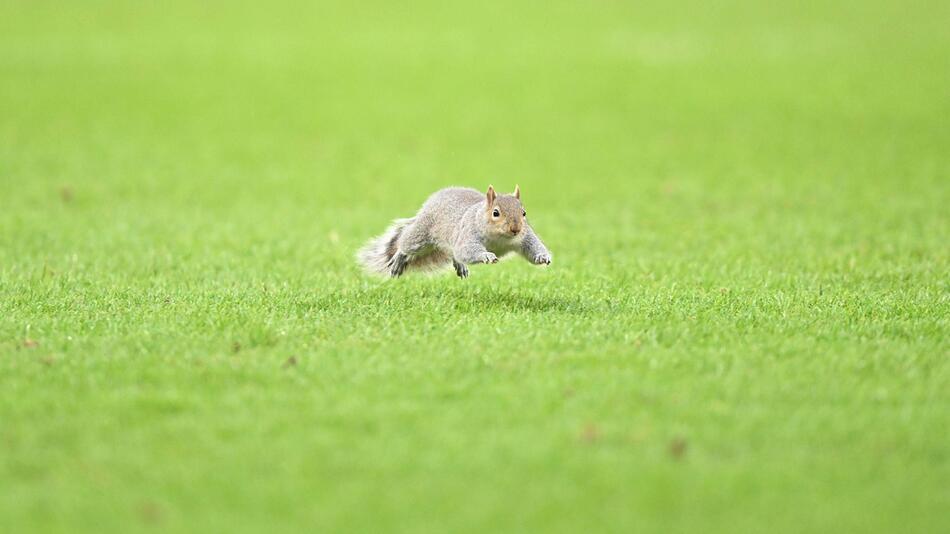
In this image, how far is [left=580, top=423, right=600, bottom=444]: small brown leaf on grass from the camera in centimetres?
589

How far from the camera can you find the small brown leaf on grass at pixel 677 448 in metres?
5.72

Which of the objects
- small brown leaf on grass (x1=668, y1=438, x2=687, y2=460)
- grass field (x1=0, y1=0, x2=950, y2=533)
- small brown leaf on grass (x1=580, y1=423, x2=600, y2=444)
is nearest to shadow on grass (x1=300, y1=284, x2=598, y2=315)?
grass field (x1=0, y1=0, x2=950, y2=533)

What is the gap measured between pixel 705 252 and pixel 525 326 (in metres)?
4.03

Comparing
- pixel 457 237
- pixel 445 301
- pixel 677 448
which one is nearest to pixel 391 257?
pixel 445 301

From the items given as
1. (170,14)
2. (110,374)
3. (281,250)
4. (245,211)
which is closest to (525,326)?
(110,374)

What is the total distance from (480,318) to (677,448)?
262cm

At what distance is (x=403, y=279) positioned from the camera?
9.80 m

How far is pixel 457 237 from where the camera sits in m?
8.30

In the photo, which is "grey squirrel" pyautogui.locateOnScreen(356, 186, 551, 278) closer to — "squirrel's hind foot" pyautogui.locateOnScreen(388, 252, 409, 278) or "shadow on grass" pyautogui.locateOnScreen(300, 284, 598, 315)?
"squirrel's hind foot" pyautogui.locateOnScreen(388, 252, 409, 278)

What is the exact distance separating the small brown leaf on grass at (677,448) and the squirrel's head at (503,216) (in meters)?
2.40

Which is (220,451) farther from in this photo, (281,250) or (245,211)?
(245,211)

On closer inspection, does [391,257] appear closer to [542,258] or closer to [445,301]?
[445,301]

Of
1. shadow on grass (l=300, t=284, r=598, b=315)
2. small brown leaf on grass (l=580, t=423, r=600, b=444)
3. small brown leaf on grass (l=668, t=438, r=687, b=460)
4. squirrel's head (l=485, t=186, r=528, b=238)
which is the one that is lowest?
shadow on grass (l=300, t=284, r=598, b=315)

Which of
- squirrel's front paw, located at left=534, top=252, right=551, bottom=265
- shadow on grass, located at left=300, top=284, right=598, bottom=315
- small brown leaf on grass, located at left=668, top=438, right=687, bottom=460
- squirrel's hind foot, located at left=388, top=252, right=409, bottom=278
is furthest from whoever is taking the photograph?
squirrel's hind foot, located at left=388, top=252, right=409, bottom=278
